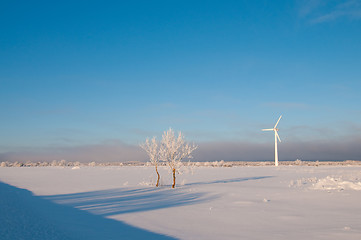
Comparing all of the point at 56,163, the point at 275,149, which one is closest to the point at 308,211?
the point at 275,149

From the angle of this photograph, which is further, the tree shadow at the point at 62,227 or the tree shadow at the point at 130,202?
the tree shadow at the point at 130,202

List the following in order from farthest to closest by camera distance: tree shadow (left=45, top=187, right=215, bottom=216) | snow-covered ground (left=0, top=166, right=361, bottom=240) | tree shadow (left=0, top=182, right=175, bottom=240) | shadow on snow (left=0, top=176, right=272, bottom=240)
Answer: tree shadow (left=45, top=187, right=215, bottom=216), snow-covered ground (left=0, top=166, right=361, bottom=240), shadow on snow (left=0, top=176, right=272, bottom=240), tree shadow (left=0, top=182, right=175, bottom=240)

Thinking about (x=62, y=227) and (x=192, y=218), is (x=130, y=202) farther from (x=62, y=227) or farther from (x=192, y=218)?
(x=62, y=227)

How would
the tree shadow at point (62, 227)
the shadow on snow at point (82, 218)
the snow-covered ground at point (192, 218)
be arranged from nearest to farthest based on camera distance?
1. the tree shadow at point (62, 227)
2. the shadow on snow at point (82, 218)
3. the snow-covered ground at point (192, 218)

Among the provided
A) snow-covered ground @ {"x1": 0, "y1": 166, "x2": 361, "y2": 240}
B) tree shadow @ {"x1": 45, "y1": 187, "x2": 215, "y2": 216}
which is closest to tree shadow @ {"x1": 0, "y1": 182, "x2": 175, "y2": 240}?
snow-covered ground @ {"x1": 0, "y1": 166, "x2": 361, "y2": 240}

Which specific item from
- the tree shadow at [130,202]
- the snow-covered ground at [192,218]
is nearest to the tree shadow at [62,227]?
the snow-covered ground at [192,218]

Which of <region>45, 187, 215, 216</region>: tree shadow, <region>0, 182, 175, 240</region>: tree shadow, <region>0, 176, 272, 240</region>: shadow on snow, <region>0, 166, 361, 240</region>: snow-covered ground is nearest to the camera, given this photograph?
<region>0, 182, 175, 240</region>: tree shadow

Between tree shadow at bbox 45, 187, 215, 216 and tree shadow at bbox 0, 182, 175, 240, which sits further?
tree shadow at bbox 45, 187, 215, 216

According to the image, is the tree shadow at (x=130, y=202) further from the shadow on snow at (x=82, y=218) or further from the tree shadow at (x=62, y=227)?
the tree shadow at (x=62, y=227)

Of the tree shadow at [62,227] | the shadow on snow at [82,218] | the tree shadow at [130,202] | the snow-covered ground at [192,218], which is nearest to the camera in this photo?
the tree shadow at [62,227]

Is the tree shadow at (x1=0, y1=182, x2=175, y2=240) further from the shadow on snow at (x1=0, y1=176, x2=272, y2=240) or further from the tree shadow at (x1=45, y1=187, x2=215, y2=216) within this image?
the tree shadow at (x1=45, y1=187, x2=215, y2=216)

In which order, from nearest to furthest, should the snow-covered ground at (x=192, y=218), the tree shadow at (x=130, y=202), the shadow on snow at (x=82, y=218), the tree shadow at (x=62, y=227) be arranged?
the tree shadow at (x=62, y=227) < the shadow on snow at (x=82, y=218) < the snow-covered ground at (x=192, y=218) < the tree shadow at (x=130, y=202)

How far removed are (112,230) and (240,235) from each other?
3.81 metres

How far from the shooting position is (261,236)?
8688 mm
